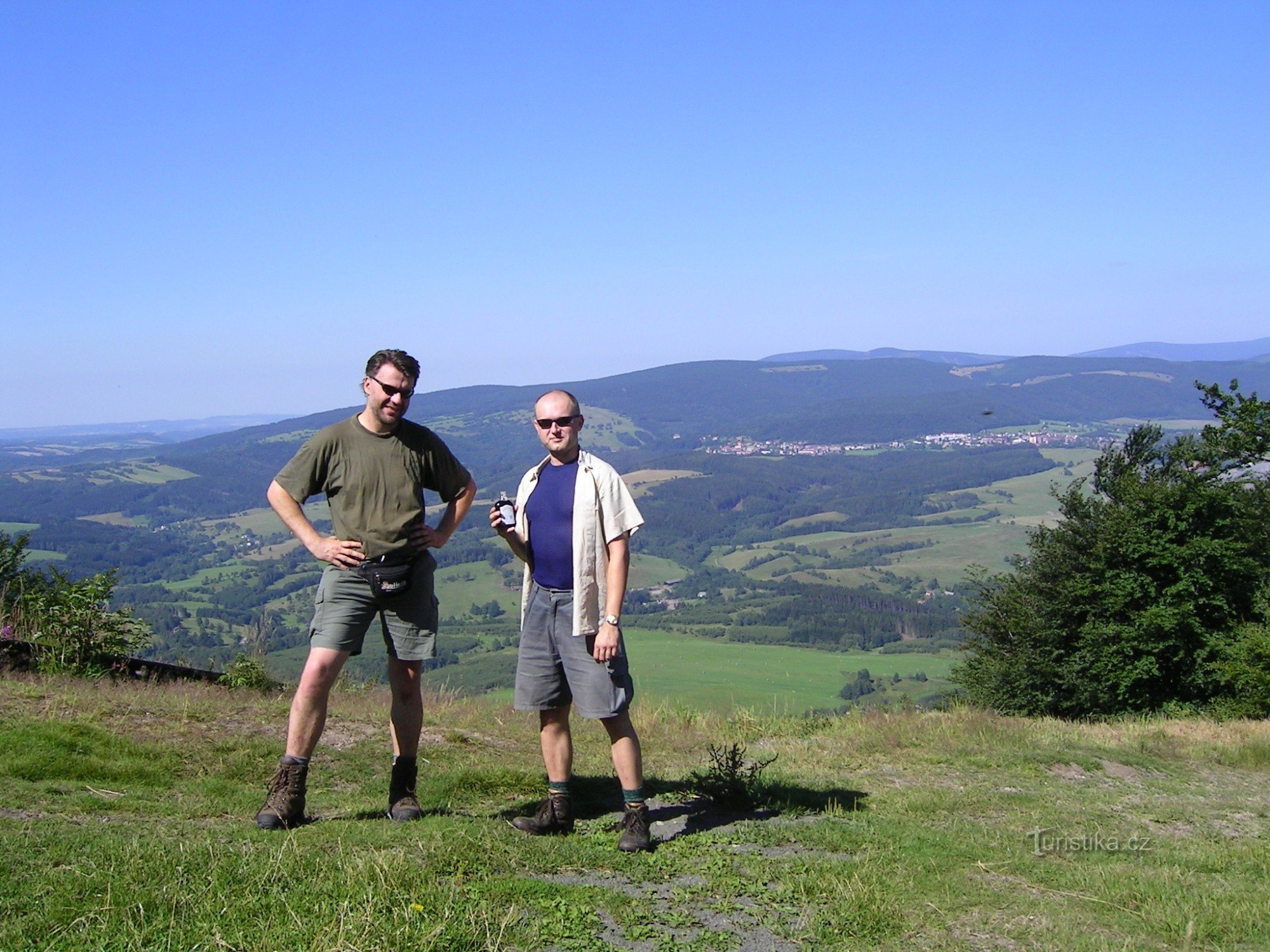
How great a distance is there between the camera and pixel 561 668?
4703 mm

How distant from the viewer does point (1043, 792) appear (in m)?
6.30

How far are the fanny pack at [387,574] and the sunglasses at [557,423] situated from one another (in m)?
0.86

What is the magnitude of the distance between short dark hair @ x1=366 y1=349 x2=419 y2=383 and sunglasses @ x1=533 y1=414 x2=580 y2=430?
0.62m

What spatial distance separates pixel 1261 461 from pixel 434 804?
22994 mm

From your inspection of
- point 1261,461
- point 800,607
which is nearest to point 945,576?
point 800,607

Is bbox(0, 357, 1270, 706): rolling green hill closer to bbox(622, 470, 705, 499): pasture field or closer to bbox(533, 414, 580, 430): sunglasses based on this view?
bbox(622, 470, 705, 499): pasture field

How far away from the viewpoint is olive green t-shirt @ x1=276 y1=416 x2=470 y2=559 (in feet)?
14.7

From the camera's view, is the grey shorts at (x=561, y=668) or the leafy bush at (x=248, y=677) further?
the leafy bush at (x=248, y=677)

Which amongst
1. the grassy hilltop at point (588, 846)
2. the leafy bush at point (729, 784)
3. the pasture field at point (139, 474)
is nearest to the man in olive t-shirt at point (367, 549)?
the grassy hilltop at point (588, 846)

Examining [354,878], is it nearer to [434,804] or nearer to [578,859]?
[578,859]

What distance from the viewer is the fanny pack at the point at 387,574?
4480 mm

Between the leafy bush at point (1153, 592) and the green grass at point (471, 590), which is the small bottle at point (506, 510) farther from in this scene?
the green grass at point (471, 590)

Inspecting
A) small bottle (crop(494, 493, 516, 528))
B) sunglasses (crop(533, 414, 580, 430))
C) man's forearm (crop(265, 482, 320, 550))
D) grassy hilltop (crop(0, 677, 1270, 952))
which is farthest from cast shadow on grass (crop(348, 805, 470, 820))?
sunglasses (crop(533, 414, 580, 430))

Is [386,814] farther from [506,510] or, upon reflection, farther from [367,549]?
[506,510]
